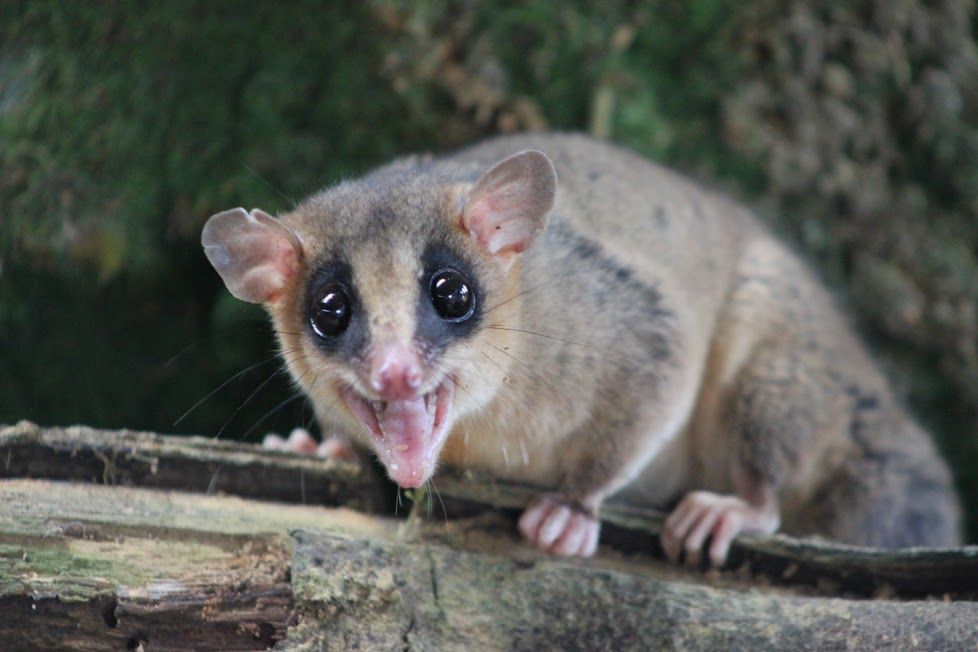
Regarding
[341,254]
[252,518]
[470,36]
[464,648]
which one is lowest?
[464,648]

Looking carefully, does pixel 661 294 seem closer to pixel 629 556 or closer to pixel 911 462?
pixel 629 556

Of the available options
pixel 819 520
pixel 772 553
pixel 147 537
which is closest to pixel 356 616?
pixel 147 537

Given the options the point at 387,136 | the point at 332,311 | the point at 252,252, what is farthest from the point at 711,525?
the point at 387,136

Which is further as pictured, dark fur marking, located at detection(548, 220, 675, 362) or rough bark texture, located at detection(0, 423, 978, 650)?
dark fur marking, located at detection(548, 220, 675, 362)

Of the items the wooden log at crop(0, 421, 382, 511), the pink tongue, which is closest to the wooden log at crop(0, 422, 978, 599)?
the wooden log at crop(0, 421, 382, 511)

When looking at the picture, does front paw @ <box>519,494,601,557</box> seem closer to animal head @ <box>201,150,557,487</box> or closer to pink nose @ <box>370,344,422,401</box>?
animal head @ <box>201,150,557,487</box>

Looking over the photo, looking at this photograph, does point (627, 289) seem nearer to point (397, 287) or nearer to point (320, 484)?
point (397, 287)
